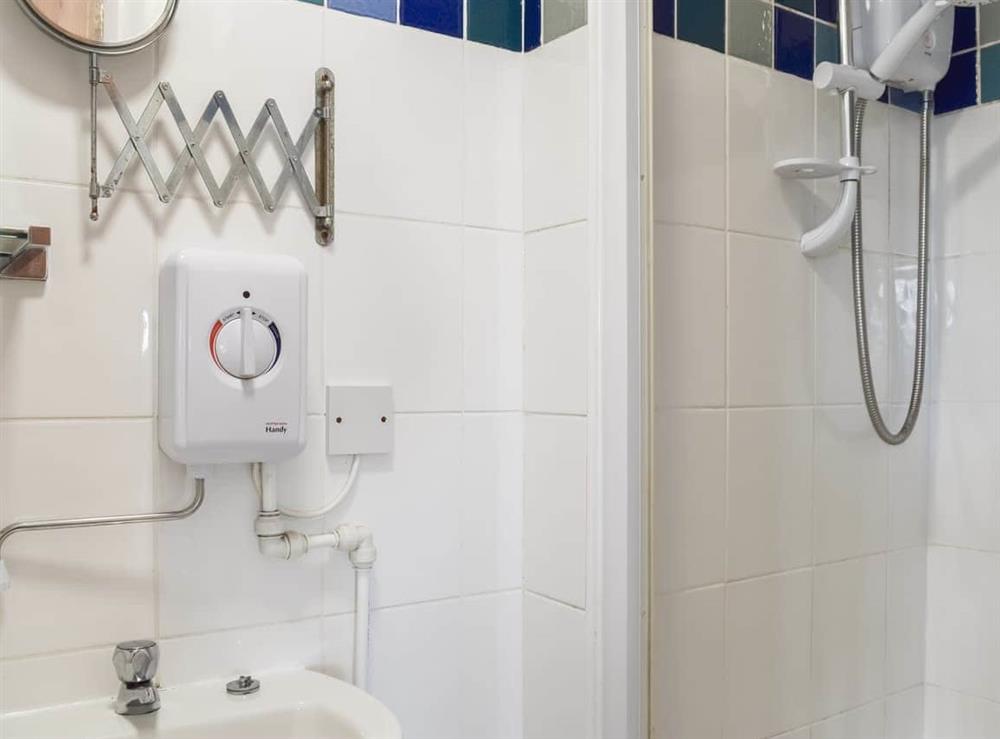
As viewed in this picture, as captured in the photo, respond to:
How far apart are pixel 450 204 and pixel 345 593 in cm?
53

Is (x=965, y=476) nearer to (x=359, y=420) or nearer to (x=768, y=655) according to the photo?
(x=768, y=655)

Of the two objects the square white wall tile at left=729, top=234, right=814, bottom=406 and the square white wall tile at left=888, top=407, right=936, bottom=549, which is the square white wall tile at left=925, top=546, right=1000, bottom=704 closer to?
the square white wall tile at left=888, top=407, right=936, bottom=549

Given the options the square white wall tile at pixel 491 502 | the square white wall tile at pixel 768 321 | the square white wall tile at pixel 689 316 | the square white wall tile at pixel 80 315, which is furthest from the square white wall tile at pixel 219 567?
the square white wall tile at pixel 768 321

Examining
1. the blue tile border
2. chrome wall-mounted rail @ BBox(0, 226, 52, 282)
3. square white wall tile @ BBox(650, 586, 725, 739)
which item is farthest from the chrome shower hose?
chrome wall-mounted rail @ BBox(0, 226, 52, 282)

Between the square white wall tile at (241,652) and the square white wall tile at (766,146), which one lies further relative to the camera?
the square white wall tile at (766,146)

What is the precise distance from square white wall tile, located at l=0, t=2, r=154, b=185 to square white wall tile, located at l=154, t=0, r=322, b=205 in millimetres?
43

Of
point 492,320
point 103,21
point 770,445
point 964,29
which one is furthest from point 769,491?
point 103,21

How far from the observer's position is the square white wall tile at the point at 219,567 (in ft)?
3.45

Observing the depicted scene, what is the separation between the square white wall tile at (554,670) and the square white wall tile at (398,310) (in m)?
0.31

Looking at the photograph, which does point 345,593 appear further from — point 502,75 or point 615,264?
point 502,75

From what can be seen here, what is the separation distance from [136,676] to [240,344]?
36cm

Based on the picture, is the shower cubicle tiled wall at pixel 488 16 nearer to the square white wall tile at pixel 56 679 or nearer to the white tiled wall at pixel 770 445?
the white tiled wall at pixel 770 445

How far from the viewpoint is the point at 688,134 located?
1.20 m

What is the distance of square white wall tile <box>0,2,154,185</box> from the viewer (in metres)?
0.97
